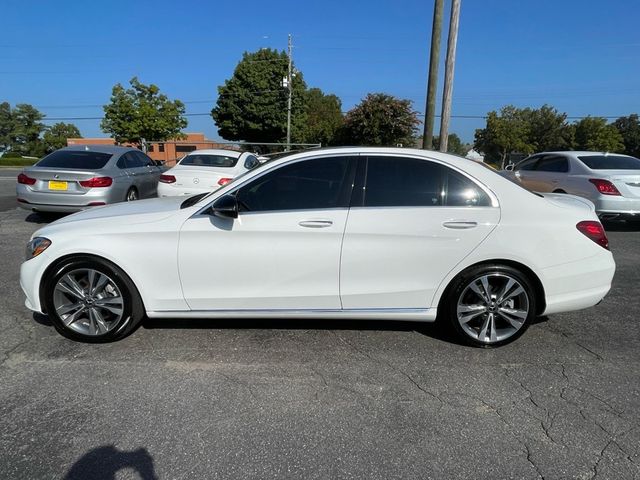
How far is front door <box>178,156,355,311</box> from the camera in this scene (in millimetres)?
3418

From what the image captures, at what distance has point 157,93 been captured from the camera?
3669 centimetres

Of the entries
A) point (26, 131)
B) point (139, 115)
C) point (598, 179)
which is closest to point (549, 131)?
point (139, 115)

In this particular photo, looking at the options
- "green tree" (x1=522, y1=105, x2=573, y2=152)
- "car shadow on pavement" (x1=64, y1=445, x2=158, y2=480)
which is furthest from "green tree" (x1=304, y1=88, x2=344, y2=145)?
"car shadow on pavement" (x1=64, y1=445, x2=158, y2=480)

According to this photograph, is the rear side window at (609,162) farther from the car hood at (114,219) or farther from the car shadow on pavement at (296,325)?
the car hood at (114,219)

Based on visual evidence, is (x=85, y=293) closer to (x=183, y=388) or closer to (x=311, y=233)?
(x=183, y=388)

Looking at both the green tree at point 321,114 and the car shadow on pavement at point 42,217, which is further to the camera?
the green tree at point 321,114

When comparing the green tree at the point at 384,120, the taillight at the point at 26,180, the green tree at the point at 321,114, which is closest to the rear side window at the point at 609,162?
the taillight at the point at 26,180

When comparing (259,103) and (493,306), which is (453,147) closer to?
(259,103)

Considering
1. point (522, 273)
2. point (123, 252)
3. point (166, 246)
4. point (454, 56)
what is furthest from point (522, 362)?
point (454, 56)

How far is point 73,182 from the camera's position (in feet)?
25.7

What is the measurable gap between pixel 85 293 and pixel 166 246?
79cm

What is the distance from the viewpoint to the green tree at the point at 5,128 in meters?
79.2

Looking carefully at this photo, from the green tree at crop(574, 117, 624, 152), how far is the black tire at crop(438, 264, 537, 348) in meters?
59.3

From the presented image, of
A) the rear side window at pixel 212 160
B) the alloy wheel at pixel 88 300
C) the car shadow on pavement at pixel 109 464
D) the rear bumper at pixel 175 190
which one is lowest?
the car shadow on pavement at pixel 109 464
